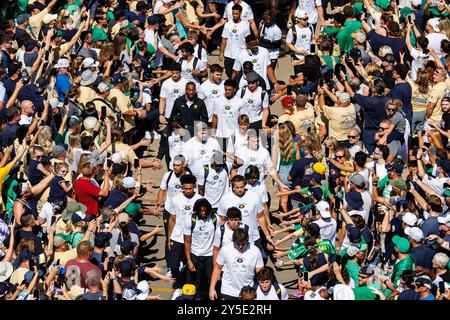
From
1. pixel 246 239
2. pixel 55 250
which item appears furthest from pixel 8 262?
pixel 246 239

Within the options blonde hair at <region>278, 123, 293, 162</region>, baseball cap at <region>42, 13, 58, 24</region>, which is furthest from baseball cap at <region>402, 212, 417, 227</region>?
baseball cap at <region>42, 13, 58, 24</region>

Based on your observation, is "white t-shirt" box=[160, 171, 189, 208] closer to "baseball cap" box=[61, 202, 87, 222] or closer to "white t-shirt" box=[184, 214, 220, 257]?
"white t-shirt" box=[184, 214, 220, 257]

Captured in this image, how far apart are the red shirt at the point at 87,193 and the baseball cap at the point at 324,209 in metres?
3.35

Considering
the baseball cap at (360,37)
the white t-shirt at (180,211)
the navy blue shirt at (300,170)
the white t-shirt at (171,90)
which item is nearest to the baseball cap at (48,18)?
the white t-shirt at (171,90)

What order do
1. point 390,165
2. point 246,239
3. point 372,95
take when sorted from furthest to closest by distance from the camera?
point 372,95, point 390,165, point 246,239

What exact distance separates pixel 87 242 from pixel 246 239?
2.07 meters

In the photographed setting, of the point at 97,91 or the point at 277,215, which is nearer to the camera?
the point at 277,215

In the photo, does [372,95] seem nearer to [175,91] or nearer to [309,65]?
[309,65]

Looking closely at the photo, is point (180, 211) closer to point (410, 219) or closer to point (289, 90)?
point (410, 219)

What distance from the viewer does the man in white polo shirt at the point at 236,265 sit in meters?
17.8

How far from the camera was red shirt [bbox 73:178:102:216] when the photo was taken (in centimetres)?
2000

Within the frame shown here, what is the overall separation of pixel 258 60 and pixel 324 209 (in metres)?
5.68

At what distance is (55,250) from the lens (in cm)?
1833

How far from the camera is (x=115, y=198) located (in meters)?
19.8
